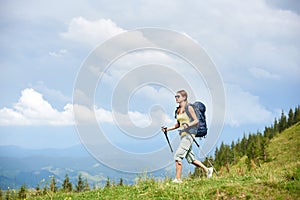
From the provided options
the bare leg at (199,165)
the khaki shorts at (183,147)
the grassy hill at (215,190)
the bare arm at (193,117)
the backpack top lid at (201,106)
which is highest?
the backpack top lid at (201,106)

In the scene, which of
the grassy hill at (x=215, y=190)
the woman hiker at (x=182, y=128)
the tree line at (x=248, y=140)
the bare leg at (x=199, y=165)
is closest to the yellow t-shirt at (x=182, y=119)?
the woman hiker at (x=182, y=128)

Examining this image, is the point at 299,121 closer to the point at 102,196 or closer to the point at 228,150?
the point at 228,150

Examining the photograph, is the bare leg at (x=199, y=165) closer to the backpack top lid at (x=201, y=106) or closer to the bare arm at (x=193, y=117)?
the bare arm at (x=193, y=117)

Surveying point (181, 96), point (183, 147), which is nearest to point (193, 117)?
point (181, 96)

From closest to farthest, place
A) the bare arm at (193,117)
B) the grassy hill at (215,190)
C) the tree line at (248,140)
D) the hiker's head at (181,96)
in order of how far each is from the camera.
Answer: the grassy hill at (215,190) < the bare arm at (193,117) < the hiker's head at (181,96) < the tree line at (248,140)

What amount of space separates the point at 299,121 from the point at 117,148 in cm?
10431

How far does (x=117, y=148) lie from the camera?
12844mm

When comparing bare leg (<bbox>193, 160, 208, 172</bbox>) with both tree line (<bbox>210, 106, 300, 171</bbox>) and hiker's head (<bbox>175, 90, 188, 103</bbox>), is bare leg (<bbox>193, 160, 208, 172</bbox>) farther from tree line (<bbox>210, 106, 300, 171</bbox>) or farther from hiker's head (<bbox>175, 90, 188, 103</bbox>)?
tree line (<bbox>210, 106, 300, 171</bbox>)

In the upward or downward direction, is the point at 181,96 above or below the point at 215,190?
above

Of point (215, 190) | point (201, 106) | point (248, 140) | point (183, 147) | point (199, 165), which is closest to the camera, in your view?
point (215, 190)

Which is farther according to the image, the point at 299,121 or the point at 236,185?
the point at 299,121

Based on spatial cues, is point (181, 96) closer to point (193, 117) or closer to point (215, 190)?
point (193, 117)

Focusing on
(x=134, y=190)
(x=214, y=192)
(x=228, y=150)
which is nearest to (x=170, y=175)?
(x=134, y=190)

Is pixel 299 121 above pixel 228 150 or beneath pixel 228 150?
above
